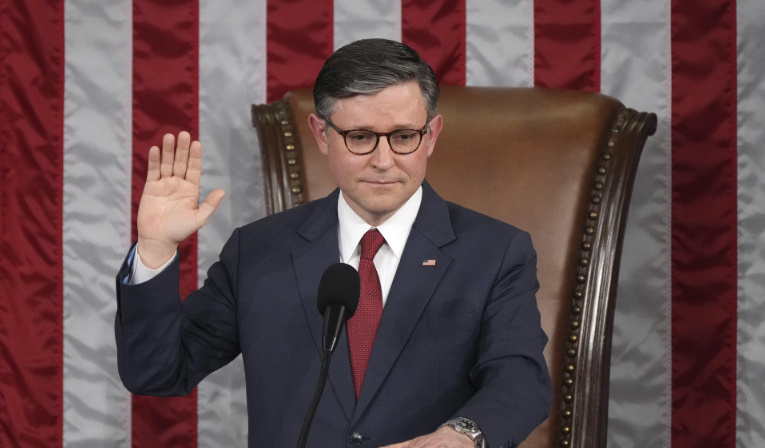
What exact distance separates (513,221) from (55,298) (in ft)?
4.26

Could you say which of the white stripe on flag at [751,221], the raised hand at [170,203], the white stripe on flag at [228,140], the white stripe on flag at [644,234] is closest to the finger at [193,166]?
the raised hand at [170,203]

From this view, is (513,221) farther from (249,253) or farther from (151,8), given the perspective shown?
(151,8)

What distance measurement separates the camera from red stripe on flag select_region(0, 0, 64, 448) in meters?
2.29

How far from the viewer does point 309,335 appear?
59.6 inches

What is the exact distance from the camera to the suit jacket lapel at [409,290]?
142 cm

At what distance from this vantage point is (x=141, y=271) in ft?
4.57

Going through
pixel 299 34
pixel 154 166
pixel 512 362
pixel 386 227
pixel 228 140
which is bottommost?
pixel 512 362

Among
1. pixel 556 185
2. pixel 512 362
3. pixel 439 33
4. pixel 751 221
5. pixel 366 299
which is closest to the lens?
pixel 512 362

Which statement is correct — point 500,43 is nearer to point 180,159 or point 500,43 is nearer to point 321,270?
point 321,270

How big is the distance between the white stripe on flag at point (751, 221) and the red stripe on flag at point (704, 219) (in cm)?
2

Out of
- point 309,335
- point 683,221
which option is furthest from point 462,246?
point 683,221

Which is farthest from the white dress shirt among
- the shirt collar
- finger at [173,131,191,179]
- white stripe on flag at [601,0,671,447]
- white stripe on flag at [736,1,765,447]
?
white stripe on flag at [736,1,765,447]

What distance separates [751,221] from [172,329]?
157 centimetres

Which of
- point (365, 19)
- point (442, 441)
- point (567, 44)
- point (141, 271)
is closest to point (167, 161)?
point (141, 271)
